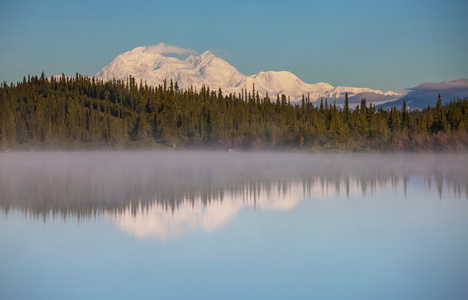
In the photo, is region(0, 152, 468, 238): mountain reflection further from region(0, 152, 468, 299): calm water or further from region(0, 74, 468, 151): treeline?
region(0, 74, 468, 151): treeline

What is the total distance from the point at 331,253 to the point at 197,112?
12584 cm

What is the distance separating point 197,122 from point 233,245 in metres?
111

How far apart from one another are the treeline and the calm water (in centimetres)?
5409

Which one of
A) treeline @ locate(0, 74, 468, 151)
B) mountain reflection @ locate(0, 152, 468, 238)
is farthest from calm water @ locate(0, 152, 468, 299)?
treeline @ locate(0, 74, 468, 151)

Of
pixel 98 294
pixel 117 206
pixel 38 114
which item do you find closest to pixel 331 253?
pixel 98 294

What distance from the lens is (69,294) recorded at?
27.7ft

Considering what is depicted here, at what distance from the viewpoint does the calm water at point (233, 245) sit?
8719 mm

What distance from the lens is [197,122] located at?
4793 inches

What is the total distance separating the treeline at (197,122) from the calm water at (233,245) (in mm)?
54087

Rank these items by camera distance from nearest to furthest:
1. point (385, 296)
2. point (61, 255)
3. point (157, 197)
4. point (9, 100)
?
1. point (385, 296)
2. point (61, 255)
3. point (157, 197)
4. point (9, 100)

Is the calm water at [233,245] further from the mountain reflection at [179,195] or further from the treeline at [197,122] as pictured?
the treeline at [197,122]

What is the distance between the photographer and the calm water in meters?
8.72

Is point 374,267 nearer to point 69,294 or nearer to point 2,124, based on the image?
point 69,294

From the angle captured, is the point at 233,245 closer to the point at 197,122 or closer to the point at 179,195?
the point at 179,195
